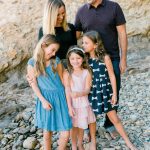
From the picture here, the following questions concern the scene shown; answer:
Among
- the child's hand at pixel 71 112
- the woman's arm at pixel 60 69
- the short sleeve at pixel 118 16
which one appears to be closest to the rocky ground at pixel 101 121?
the child's hand at pixel 71 112

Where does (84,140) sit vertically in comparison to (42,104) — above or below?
below

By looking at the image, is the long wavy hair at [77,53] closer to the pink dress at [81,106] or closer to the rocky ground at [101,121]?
the pink dress at [81,106]

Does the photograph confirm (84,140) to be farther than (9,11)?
No

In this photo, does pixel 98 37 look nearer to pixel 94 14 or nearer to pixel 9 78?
pixel 94 14

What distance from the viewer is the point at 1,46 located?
727cm

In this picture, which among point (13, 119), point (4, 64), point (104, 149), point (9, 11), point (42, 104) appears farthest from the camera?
point (9, 11)

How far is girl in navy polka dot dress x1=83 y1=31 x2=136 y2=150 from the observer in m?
3.96

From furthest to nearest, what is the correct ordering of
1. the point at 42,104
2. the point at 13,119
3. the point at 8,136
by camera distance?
the point at 13,119, the point at 8,136, the point at 42,104

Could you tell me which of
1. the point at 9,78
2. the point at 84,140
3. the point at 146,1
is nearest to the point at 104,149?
the point at 84,140

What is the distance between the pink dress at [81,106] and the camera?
394 cm

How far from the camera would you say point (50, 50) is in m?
3.77

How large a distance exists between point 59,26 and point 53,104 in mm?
815

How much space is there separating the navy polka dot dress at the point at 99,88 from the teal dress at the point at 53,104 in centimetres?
32

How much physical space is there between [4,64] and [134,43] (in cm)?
272
